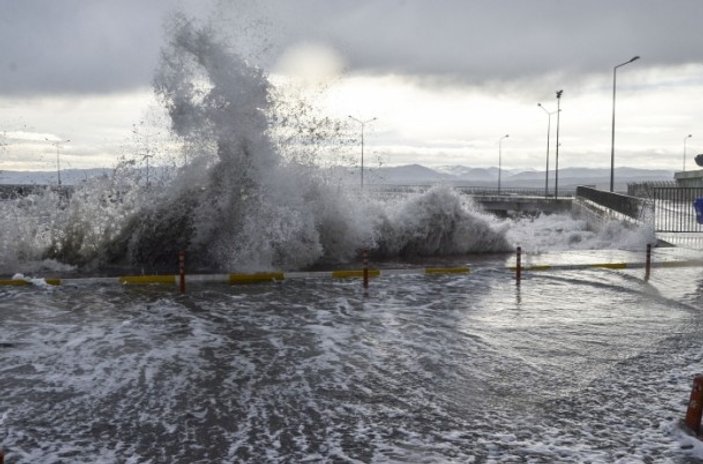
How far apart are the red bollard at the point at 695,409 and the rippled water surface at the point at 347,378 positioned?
0.15m

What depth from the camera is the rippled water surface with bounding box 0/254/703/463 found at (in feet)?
17.6

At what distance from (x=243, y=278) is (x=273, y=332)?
222 inches

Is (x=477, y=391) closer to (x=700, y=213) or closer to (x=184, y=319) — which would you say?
(x=184, y=319)

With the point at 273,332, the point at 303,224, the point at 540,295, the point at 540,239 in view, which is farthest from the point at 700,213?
the point at 273,332

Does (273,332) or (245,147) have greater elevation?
(245,147)

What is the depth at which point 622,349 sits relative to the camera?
28.1ft

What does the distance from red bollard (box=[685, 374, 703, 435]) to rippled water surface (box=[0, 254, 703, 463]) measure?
0.15 m

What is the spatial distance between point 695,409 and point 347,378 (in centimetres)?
363

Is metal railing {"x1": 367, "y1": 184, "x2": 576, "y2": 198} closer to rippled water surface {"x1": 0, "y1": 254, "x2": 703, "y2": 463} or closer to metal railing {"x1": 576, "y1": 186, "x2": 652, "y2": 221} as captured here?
metal railing {"x1": 576, "y1": 186, "x2": 652, "y2": 221}

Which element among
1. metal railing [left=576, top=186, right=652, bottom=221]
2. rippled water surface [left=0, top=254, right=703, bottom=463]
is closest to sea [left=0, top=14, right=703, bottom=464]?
rippled water surface [left=0, top=254, right=703, bottom=463]

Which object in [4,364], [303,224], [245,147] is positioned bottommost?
[4,364]

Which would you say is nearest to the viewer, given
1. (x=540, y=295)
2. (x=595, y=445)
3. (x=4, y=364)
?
(x=595, y=445)

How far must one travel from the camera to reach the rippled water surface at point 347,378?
5.38 metres

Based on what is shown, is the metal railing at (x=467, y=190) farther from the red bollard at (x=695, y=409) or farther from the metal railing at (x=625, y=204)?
the red bollard at (x=695, y=409)
